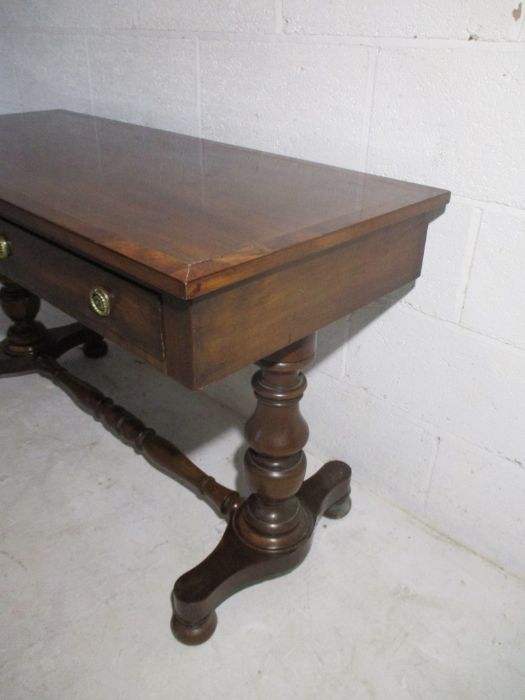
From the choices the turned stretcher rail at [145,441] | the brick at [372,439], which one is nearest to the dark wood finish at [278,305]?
the brick at [372,439]

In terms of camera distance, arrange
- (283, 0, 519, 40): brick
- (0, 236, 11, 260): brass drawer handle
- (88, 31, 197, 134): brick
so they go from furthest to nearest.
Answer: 1. (88, 31, 197, 134): brick
2. (0, 236, 11, 260): brass drawer handle
3. (283, 0, 519, 40): brick

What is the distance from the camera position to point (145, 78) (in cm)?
146

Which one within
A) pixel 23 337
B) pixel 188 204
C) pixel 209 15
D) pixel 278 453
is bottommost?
pixel 23 337

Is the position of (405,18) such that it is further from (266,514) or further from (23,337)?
(23,337)

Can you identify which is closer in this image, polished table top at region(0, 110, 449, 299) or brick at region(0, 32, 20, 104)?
polished table top at region(0, 110, 449, 299)

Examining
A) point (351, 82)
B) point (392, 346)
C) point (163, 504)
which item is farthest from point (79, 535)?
point (351, 82)

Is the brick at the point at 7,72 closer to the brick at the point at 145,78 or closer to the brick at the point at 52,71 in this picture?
the brick at the point at 52,71

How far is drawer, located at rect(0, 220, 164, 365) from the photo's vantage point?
75cm

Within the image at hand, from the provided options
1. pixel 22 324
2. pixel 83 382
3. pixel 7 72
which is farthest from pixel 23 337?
pixel 7 72

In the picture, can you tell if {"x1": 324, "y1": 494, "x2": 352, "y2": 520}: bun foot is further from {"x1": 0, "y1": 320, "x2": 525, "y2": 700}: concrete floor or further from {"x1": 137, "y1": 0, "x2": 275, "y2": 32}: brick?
{"x1": 137, "y1": 0, "x2": 275, "y2": 32}: brick

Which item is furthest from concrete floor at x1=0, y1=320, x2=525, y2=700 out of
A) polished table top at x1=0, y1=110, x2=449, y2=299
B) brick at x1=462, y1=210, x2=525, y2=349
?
polished table top at x1=0, y1=110, x2=449, y2=299

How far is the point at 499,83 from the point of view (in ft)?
2.94

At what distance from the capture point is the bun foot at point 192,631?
1.01 m

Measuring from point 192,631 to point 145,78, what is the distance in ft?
3.93
